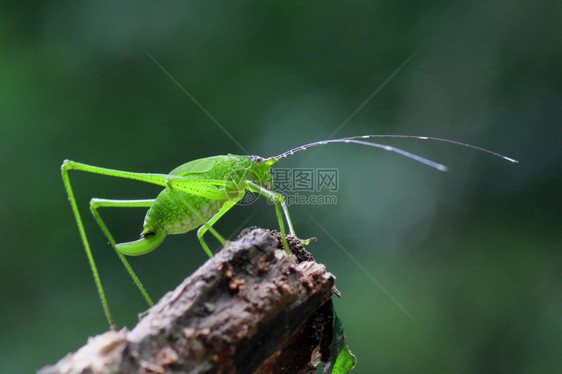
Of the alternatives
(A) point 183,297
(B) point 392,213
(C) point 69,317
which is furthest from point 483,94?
(C) point 69,317

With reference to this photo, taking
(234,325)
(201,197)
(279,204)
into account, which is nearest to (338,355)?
(234,325)

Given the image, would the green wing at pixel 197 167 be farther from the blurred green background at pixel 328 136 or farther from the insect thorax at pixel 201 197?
the blurred green background at pixel 328 136

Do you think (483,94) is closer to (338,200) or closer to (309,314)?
(338,200)

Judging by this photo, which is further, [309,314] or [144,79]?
[144,79]

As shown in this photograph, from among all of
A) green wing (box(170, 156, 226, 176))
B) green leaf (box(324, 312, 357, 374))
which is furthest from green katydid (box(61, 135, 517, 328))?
green leaf (box(324, 312, 357, 374))

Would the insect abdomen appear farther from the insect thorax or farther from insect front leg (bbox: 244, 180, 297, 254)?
insect front leg (bbox: 244, 180, 297, 254)

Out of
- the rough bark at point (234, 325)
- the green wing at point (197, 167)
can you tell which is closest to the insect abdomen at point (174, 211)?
the green wing at point (197, 167)
